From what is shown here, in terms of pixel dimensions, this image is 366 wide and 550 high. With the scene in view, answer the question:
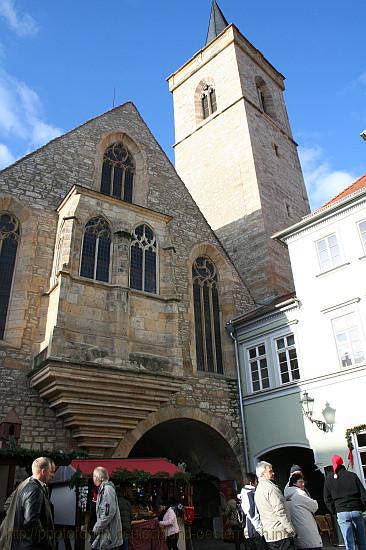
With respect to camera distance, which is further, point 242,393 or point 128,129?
point 128,129

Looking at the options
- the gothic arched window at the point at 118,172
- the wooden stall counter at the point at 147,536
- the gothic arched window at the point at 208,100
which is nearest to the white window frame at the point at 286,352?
the wooden stall counter at the point at 147,536

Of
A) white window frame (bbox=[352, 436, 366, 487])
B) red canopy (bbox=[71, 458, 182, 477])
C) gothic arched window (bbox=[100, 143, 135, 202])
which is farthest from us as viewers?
gothic arched window (bbox=[100, 143, 135, 202])

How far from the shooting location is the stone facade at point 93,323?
10727 millimetres

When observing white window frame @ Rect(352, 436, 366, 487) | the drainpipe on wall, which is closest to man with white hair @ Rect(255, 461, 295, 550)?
white window frame @ Rect(352, 436, 366, 487)

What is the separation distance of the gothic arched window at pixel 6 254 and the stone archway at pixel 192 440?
191 inches

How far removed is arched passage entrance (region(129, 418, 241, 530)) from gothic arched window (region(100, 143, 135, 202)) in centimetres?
815

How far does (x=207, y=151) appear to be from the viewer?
2592 centimetres

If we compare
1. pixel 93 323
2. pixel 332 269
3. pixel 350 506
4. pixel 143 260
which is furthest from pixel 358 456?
pixel 143 260

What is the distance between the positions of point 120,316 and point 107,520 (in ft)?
22.9

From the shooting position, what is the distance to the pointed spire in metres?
32.3

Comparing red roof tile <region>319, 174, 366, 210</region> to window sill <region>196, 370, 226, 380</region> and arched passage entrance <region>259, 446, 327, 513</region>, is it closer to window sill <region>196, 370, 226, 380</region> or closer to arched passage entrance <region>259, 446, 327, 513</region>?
window sill <region>196, 370, 226, 380</region>

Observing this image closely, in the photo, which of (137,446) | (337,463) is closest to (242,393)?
(137,446)

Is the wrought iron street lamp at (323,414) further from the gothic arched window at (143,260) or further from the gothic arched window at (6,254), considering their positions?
the gothic arched window at (6,254)

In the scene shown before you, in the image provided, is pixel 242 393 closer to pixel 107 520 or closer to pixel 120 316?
A: pixel 120 316
